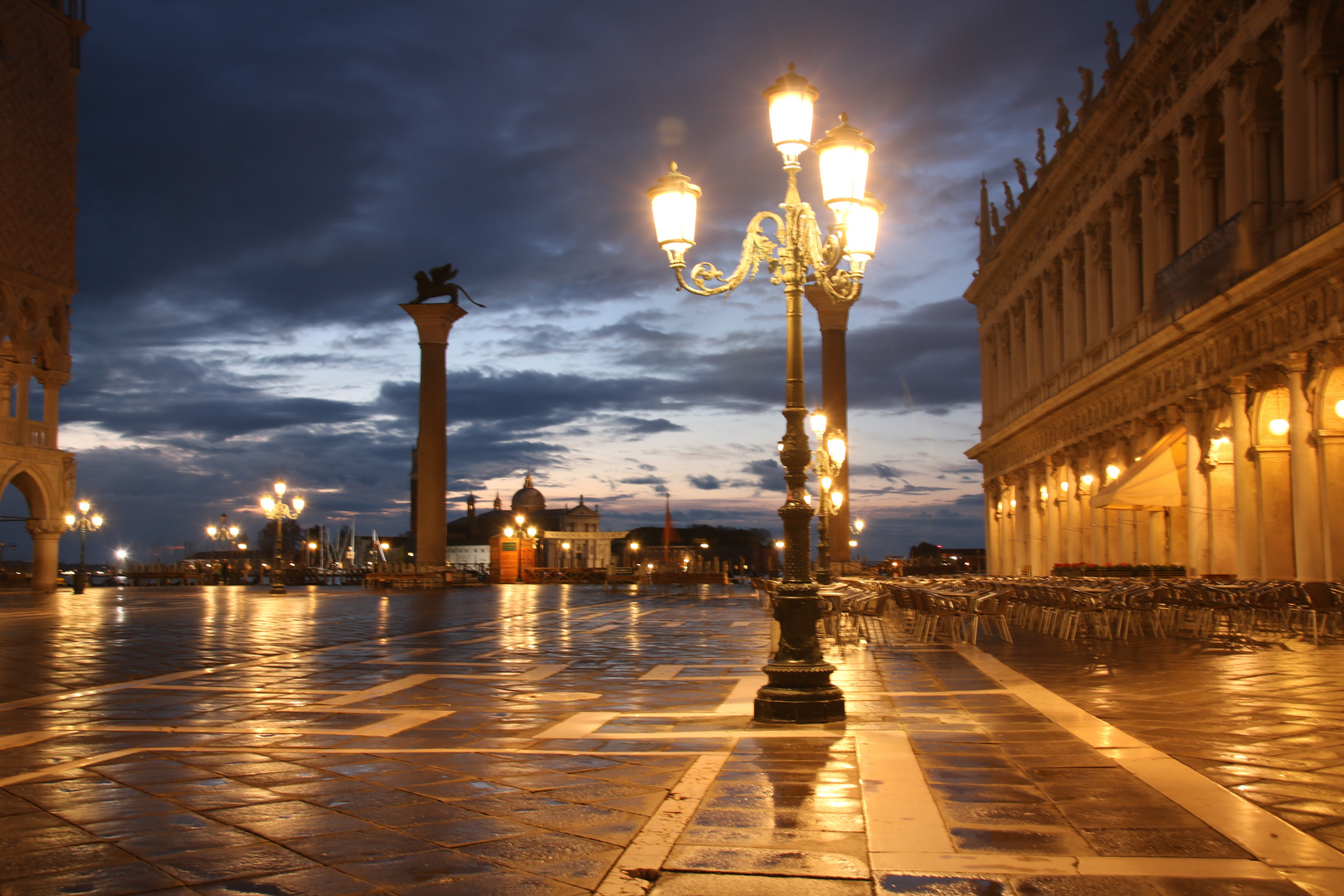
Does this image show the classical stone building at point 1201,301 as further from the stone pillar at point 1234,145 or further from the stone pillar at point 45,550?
the stone pillar at point 45,550

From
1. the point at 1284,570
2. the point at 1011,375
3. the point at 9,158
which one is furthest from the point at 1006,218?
the point at 9,158

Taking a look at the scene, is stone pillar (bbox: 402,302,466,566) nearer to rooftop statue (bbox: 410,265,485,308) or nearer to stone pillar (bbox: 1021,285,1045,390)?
rooftop statue (bbox: 410,265,485,308)

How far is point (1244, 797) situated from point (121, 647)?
13.1 m

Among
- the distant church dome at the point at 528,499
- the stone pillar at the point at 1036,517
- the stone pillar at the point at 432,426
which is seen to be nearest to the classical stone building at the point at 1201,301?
the stone pillar at the point at 1036,517

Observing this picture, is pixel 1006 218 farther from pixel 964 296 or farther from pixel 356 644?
pixel 356 644

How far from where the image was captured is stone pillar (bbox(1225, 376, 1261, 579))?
64.8 ft

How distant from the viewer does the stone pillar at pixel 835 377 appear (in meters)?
38.5

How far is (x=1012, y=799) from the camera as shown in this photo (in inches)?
195

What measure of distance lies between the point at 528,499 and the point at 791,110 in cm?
10391

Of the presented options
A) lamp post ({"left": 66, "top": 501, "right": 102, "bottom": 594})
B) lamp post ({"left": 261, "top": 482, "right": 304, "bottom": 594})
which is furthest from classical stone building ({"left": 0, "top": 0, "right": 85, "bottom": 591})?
lamp post ({"left": 66, "top": 501, "right": 102, "bottom": 594})

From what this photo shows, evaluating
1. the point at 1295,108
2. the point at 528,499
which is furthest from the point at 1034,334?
the point at 528,499

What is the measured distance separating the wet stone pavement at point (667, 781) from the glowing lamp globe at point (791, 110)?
4.19m

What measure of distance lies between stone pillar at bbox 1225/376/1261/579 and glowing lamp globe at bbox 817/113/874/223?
14.5m

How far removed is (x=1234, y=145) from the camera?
70.8 feet
